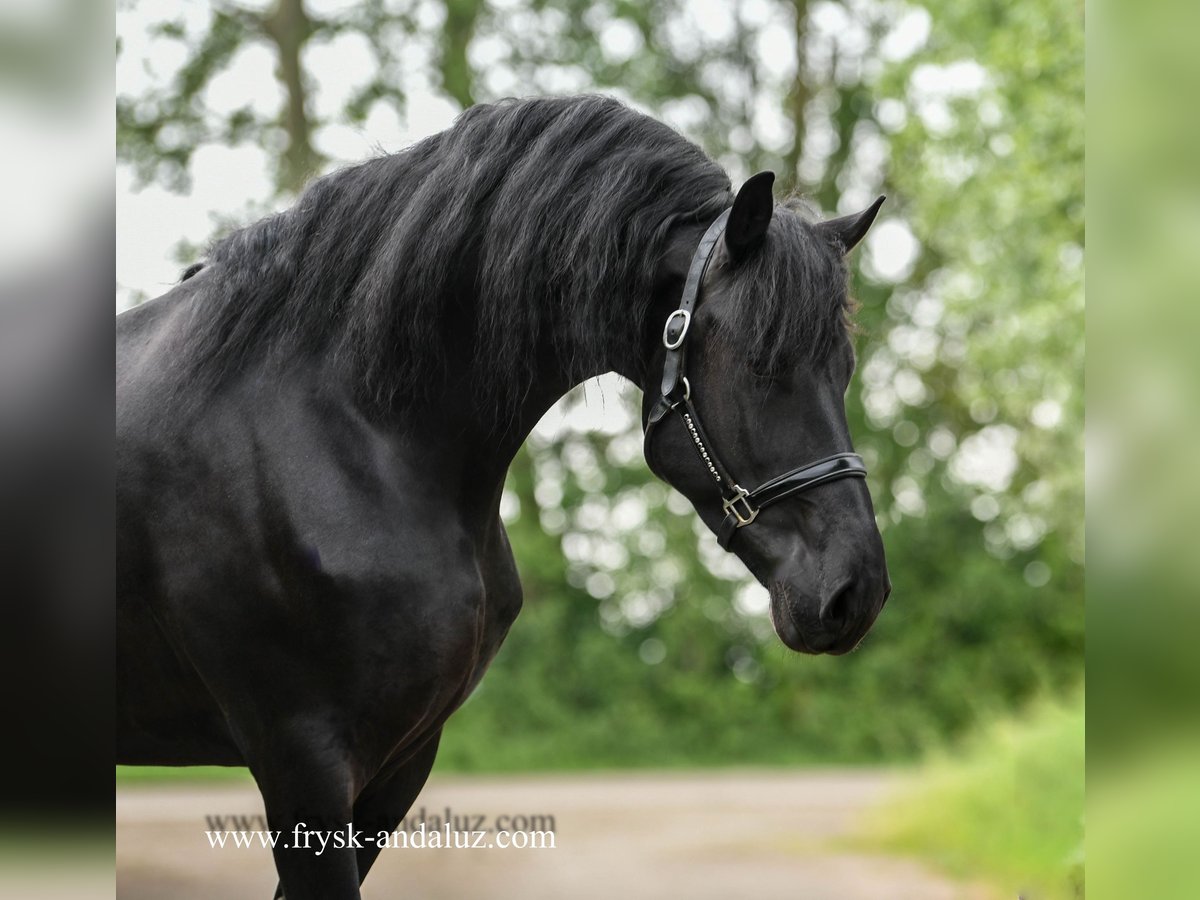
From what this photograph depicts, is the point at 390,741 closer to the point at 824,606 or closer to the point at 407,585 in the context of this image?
the point at 407,585

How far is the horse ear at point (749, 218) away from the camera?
196 centimetres

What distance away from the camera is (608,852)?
6.94m

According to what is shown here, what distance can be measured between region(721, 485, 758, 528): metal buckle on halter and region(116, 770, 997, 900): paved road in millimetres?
3839

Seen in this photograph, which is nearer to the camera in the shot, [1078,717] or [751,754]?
[1078,717]

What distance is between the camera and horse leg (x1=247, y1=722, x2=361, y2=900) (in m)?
1.94

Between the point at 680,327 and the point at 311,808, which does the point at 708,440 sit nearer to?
the point at 680,327

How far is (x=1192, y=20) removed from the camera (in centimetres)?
117

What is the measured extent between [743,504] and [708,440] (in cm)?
13

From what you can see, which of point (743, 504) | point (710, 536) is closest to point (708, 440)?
point (743, 504)

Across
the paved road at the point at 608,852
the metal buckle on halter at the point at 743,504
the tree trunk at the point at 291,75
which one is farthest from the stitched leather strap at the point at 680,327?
the tree trunk at the point at 291,75

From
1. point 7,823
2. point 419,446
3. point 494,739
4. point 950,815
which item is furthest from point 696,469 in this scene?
point 494,739

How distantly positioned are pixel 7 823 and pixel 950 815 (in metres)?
7.04

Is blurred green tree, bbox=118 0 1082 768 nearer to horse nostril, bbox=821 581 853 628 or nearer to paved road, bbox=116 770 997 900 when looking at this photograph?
paved road, bbox=116 770 997 900

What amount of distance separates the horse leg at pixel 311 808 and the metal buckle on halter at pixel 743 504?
30.7 inches
